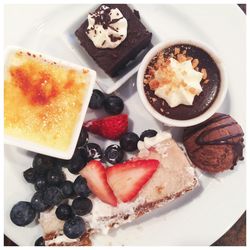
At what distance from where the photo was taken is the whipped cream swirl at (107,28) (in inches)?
75.7

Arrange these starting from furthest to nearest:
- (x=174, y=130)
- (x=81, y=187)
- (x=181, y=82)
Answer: (x=174, y=130), (x=81, y=187), (x=181, y=82)

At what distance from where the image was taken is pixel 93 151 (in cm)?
206

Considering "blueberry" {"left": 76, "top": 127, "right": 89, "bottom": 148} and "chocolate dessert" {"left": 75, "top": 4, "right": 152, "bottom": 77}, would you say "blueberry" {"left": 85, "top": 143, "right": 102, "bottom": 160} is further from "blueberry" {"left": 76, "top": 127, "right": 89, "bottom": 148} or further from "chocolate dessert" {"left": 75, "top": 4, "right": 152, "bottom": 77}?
"chocolate dessert" {"left": 75, "top": 4, "right": 152, "bottom": 77}

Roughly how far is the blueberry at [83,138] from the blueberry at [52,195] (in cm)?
21

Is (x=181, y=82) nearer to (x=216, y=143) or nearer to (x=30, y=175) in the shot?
(x=216, y=143)

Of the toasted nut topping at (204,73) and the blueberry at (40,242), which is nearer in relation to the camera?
the toasted nut topping at (204,73)

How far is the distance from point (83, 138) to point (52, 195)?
0.26m

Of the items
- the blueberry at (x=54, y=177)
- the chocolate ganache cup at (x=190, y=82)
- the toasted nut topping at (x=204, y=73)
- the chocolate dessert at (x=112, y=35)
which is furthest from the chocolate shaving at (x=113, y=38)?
the blueberry at (x=54, y=177)

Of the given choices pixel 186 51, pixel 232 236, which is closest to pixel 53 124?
pixel 186 51

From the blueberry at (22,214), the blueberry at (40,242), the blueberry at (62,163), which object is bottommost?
the blueberry at (40,242)

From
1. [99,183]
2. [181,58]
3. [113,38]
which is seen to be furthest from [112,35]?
[99,183]

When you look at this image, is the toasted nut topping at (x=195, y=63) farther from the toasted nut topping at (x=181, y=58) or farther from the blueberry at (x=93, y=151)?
the blueberry at (x=93, y=151)

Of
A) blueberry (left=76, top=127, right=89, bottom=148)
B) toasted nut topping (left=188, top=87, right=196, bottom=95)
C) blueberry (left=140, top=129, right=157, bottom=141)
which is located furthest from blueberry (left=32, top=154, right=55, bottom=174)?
toasted nut topping (left=188, top=87, right=196, bottom=95)

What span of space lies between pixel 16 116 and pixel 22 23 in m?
0.46
